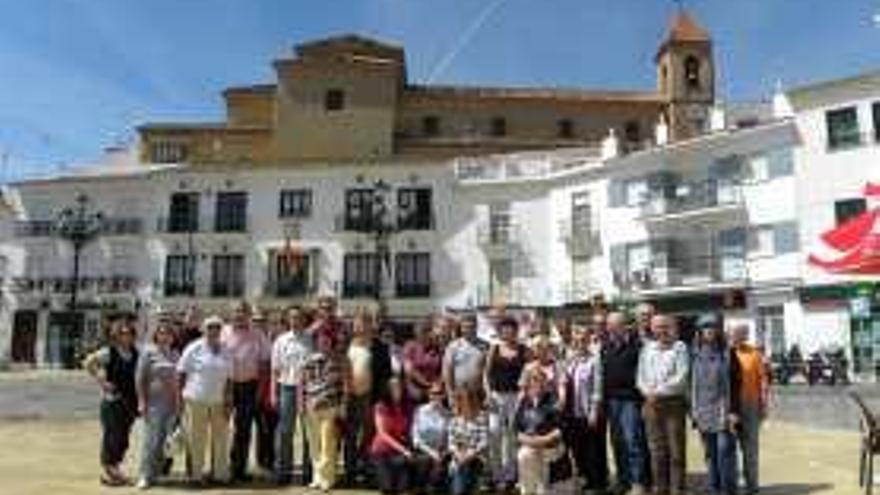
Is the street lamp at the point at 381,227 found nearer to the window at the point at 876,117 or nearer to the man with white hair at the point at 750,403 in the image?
the window at the point at 876,117

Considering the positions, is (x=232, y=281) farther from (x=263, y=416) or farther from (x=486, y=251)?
(x=263, y=416)

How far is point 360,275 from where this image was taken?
57.2 meters

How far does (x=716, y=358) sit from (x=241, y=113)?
57.6m

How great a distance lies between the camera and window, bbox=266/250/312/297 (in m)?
56.9

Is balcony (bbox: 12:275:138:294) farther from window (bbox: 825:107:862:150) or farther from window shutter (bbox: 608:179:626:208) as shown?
window (bbox: 825:107:862:150)

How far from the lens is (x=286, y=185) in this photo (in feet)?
192

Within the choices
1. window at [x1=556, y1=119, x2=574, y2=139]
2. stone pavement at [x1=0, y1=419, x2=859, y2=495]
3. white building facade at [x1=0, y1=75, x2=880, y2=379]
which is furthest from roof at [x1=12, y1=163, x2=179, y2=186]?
stone pavement at [x1=0, y1=419, x2=859, y2=495]

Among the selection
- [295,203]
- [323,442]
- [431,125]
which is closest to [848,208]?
[295,203]

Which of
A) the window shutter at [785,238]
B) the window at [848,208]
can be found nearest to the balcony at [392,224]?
the window shutter at [785,238]

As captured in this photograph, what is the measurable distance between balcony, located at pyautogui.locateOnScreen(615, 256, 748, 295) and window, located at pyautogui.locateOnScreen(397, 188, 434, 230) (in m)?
10.7

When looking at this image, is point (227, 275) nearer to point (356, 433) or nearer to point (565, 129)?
point (565, 129)

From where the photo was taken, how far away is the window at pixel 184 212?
195 ft

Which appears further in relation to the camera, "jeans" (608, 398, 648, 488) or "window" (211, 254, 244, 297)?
"window" (211, 254, 244, 297)

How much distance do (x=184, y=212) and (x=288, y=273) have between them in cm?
677
